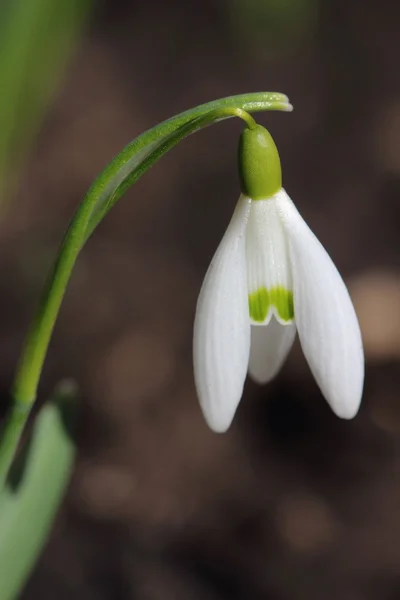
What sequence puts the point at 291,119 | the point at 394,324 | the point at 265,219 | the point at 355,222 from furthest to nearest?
the point at 291,119 < the point at 355,222 < the point at 394,324 < the point at 265,219

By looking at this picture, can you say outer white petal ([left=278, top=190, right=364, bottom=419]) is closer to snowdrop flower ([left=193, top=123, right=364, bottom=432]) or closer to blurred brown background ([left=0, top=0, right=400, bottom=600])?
snowdrop flower ([left=193, top=123, right=364, bottom=432])

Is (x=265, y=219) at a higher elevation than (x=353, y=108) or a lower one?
lower

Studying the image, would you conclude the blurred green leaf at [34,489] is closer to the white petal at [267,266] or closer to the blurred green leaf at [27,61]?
the white petal at [267,266]

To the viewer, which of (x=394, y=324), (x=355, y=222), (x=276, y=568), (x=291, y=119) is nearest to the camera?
(x=276, y=568)

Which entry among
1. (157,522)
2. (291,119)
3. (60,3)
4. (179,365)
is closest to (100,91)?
(291,119)

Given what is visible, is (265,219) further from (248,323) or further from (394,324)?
(394,324)

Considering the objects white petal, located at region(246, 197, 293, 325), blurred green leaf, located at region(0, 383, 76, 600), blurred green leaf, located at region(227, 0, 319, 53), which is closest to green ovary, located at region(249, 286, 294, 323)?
white petal, located at region(246, 197, 293, 325)

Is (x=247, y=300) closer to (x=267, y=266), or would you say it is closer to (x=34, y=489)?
(x=267, y=266)
